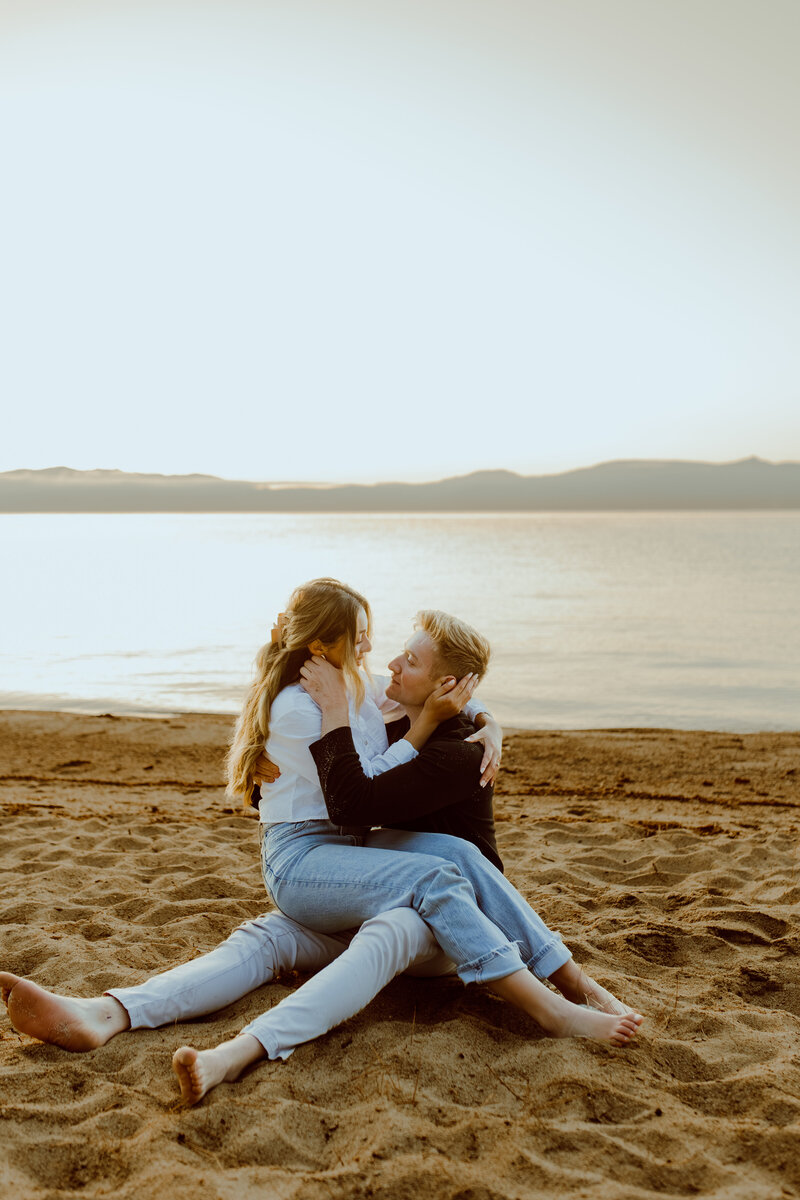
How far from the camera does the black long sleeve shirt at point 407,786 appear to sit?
3348 mm

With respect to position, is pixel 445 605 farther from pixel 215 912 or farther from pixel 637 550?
pixel 637 550

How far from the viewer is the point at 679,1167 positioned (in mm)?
2479

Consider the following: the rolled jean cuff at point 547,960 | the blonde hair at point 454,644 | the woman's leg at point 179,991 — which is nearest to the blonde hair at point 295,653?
the blonde hair at point 454,644

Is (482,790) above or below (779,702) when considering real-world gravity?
above

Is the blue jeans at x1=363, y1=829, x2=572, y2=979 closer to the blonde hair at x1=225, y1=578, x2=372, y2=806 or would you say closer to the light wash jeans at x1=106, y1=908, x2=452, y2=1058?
the light wash jeans at x1=106, y1=908, x2=452, y2=1058

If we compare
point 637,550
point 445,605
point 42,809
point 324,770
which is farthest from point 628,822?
point 637,550

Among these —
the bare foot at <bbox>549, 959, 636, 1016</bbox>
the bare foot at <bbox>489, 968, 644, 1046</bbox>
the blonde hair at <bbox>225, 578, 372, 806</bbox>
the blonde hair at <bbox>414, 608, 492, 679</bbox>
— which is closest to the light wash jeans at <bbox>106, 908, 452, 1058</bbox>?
the bare foot at <bbox>489, 968, 644, 1046</bbox>

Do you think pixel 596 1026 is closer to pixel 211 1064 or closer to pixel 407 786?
pixel 407 786

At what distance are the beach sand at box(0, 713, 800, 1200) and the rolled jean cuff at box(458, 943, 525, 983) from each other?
23cm

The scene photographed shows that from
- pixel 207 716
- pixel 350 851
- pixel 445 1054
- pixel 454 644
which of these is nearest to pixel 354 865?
pixel 350 851

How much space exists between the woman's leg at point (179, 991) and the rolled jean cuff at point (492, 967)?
684 millimetres

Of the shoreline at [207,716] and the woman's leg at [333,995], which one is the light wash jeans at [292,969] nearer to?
the woman's leg at [333,995]

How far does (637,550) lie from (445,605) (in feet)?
126

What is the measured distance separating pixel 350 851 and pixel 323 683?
0.63 m
